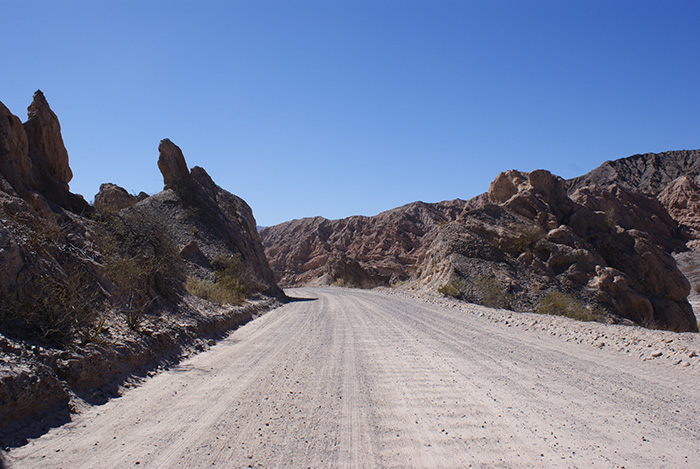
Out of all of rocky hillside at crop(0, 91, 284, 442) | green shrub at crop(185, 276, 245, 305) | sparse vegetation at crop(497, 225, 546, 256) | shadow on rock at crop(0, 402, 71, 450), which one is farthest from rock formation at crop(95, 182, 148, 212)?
shadow on rock at crop(0, 402, 71, 450)

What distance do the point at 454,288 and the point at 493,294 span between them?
127 inches

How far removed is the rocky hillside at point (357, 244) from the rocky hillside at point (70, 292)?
49.0 m

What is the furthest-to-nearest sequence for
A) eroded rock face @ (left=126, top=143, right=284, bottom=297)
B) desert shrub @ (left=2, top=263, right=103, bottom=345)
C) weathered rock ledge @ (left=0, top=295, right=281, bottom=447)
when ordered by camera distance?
1. eroded rock face @ (left=126, top=143, right=284, bottom=297)
2. desert shrub @ (left=2, top=263, right=103, bottom=345)
3. weathered rock ledge @ (left=0, top=295, right=281, bottom=447)

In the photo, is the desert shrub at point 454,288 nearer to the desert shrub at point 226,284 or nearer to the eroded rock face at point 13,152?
the desert shrub at point 226,284

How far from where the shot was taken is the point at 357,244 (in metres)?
90.1

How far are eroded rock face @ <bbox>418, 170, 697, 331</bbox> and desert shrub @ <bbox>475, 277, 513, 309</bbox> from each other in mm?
108

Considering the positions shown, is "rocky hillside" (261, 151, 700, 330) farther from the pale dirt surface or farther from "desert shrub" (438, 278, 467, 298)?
the pale dirt surface

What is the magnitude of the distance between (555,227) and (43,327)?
3110 centimetres

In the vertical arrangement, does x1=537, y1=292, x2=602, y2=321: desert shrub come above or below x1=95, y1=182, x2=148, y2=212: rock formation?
below

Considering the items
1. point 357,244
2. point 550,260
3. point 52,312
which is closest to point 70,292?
point 52,312

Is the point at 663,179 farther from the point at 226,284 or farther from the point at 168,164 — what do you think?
the point at 226,284

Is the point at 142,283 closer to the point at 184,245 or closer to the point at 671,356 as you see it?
the point at 671,356

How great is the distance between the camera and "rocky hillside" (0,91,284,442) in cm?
550

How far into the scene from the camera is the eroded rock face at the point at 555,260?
78.9 ft
